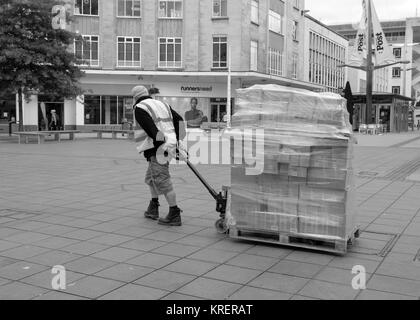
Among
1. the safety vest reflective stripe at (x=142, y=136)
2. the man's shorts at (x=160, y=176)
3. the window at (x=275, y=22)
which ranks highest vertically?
the window at (x=275, y=22)

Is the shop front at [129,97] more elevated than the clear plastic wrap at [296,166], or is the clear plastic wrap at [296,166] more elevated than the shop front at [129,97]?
the shop front at [129,97]

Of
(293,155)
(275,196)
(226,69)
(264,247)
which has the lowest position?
(264,247)

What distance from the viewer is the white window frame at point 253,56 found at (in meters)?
42.1

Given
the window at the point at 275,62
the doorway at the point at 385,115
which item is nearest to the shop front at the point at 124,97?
the window at the point at 275,62

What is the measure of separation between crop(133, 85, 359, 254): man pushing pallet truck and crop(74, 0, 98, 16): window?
3791 cm

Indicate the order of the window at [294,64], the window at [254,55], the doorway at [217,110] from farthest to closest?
the window at [294,64] → the doorway at [217,110] → the window at [254,55]

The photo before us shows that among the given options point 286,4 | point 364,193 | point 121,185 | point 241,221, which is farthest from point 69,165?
point 286,4

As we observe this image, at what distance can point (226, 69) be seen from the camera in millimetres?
40844

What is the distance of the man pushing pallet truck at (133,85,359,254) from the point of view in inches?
208

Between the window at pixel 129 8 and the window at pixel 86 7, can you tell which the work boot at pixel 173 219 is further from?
the window at pixel 86 7

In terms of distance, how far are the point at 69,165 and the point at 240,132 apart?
29.0 feet

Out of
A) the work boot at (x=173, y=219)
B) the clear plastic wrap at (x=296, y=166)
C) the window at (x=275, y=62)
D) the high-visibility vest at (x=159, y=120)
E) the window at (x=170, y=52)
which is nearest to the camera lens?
the clear plastic wrap at (x=296, y=166)

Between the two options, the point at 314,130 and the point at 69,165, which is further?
the point at 69,165

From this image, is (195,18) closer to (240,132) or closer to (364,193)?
(364,193)
